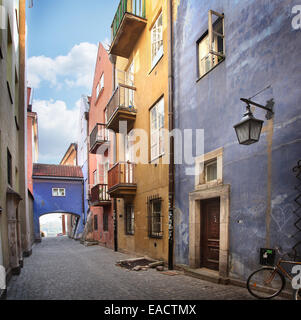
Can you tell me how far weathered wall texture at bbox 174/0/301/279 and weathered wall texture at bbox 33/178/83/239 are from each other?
19.1 metres

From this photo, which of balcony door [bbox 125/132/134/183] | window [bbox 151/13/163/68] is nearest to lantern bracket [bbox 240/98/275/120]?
window [bbox 151/13/163/68]

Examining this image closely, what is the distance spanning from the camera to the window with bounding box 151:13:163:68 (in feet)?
35.0

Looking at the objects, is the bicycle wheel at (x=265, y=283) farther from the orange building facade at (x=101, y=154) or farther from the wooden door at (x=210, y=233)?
the orange building facade at (x=101, y=154)

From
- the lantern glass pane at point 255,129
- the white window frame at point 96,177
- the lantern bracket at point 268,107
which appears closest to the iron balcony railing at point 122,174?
the white window frame at point 96,177

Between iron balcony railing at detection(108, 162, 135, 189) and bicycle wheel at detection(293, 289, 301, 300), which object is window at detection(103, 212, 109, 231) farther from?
bicycle wheel at detection(293, 289, 301, 300)

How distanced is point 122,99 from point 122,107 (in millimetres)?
1020

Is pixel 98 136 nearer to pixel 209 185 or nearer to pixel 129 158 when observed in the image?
pixel 129 158

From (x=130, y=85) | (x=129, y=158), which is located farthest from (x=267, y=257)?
(x=130, y=85)

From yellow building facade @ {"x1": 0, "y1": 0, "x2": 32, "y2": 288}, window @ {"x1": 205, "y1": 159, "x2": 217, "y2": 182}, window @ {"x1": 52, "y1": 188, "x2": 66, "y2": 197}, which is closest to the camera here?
yellow building facade @ {"x1": 0, "y1": 0, "x2": 32, "y2": 288}

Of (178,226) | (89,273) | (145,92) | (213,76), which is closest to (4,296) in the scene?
(89,273)

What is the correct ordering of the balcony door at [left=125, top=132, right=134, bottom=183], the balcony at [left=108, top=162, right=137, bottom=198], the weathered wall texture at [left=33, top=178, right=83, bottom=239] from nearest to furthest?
the balcony at [left=108, top=162, right=137, bottom=198], the balcony door at [left=125, top=132, right=134, bottom=183], the weathered wall texture at [left=33, top=178, right=83, bottom=239]

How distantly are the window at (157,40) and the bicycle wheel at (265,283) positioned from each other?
7.98 metres

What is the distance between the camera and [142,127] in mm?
11820
